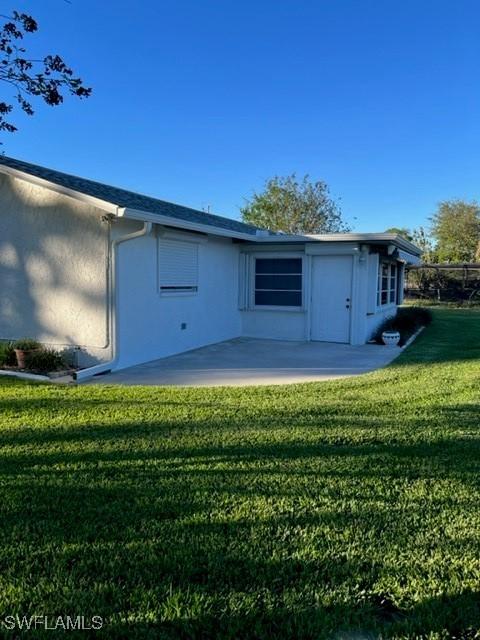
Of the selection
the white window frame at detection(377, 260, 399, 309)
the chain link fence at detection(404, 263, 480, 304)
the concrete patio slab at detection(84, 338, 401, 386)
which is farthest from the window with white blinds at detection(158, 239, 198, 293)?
the chain link fence at detection(404, 263, 480, 304)

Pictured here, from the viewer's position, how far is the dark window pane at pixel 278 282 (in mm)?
13008

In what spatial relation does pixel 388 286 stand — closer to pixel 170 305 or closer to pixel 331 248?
pixel 331 248

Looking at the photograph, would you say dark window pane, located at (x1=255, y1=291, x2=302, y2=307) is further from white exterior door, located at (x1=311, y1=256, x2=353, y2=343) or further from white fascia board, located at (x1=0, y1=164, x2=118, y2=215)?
white fascia board, located at (x1=0, y1=164, x2=118, y2=215)

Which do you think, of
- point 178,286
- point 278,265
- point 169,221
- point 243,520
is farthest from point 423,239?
point 243,520

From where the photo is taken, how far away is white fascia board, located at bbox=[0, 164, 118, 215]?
26.4ft

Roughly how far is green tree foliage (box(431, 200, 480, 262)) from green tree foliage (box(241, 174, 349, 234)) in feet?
32.2

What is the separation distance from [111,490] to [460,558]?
7.50ft

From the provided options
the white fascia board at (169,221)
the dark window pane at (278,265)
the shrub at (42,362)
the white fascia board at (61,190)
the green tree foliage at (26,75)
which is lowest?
the shrub at (42,362)

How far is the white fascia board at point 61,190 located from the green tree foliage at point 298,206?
26322 millimetres

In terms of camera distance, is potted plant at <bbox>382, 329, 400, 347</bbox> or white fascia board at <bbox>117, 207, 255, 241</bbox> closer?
white fascia board at <bbox>117, 207, 255, 241</bbox>

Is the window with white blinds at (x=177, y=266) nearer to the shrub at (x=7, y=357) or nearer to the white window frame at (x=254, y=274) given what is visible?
the white window frame at (x=254, y=274)

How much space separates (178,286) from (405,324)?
7112 millimetres

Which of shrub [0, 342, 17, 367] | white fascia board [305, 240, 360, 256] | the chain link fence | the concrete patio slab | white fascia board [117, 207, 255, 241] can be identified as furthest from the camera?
the chain link fence

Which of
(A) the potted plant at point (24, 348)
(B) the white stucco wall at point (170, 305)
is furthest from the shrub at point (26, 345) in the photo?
(B) the white stucco wall at point (170, 305)
